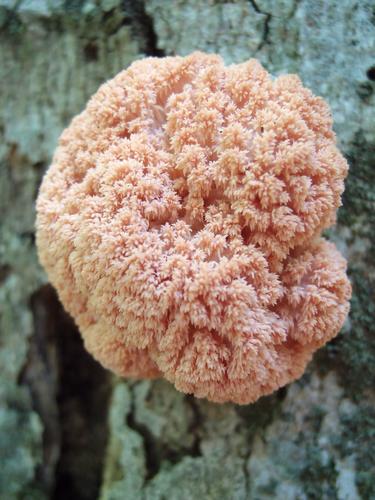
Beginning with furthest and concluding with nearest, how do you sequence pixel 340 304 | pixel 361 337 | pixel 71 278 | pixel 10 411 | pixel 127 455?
pixel 10 411 → pixel 127 455 → pixel 361 337 → pixel 71 278 → pixel 340 304

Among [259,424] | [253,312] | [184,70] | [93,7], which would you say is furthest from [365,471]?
[93,7]

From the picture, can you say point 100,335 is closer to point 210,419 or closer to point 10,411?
point 210,419

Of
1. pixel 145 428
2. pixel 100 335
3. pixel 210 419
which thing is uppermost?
pixel 100 335

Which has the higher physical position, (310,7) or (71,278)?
(310,7)

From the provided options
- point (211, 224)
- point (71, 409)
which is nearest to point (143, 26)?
point (211, 224)

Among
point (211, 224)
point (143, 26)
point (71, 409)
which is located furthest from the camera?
point (71, 409)

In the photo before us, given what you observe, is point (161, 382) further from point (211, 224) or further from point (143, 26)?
point (143, 26)
